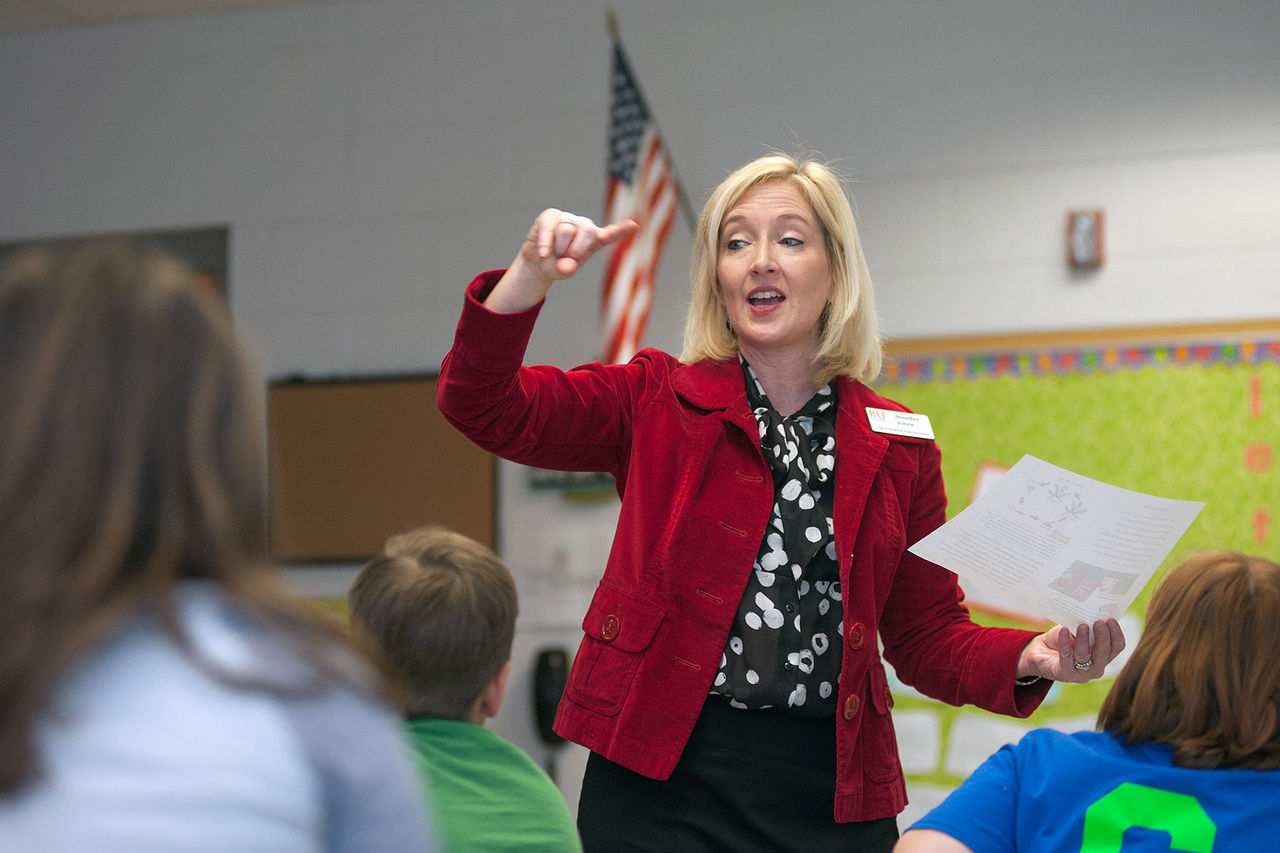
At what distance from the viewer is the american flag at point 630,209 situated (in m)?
3.45

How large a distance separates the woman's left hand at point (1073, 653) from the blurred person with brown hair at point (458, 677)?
67cm

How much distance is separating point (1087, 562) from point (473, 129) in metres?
3.06

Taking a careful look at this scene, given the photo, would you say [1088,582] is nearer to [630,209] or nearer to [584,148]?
[630,209]

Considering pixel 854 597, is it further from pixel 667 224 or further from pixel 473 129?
pixel 473 129

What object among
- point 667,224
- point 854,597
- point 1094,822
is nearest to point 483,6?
point 667,224

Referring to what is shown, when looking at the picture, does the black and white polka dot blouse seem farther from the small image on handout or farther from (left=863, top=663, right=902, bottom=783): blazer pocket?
the small image on handout

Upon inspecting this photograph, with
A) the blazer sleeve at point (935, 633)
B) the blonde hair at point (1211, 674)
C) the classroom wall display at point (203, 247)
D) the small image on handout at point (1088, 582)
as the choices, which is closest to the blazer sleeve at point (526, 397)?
the blazer sleeve at point (935, 633)

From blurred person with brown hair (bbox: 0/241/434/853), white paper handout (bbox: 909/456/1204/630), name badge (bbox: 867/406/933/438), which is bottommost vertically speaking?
white paper handout (bbox: 909/456/1204/630)

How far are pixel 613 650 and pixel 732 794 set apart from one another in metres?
0.24

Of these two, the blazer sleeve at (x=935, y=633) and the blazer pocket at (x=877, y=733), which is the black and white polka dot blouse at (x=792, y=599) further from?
the blazer sleeve at (x=935, y=633)

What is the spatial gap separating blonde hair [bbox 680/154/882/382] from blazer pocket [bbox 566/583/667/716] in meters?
0.43

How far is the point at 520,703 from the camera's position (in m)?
3.80

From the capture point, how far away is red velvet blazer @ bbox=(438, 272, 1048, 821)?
159 centimetres

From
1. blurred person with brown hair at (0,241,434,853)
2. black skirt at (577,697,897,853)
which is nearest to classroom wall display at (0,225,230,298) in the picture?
black skirt at (577,697,897,853)
